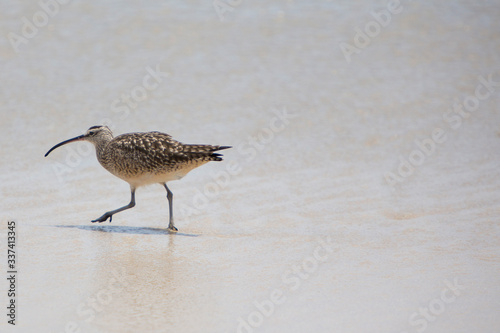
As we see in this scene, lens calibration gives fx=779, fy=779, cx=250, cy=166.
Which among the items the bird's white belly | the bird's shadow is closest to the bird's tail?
the bird's white belly

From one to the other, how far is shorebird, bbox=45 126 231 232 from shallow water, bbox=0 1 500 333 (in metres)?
0.34

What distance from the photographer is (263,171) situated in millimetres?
7949

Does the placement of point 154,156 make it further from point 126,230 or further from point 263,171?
point 263,171

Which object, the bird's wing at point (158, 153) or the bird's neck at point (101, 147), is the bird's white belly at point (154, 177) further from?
the bird's neck at point (101, 147)

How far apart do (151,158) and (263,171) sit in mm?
1683

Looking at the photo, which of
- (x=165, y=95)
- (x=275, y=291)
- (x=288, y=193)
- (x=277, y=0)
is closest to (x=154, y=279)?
(x=275, y=291)

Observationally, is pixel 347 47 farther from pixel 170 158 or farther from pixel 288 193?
pixel 170 158

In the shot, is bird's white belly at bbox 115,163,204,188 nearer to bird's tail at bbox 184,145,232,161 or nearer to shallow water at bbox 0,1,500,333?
bird's tail at bbox 184,145,232,161

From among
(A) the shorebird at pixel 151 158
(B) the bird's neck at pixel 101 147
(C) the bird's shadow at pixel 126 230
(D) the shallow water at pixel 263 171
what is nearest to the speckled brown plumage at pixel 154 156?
(A) the shorebird at pixel 151 158

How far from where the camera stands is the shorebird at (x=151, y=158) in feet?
21.5

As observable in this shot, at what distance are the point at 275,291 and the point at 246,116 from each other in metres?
5.08

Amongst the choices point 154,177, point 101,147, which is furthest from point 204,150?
point 101,147

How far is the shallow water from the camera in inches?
180

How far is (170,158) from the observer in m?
6.57
